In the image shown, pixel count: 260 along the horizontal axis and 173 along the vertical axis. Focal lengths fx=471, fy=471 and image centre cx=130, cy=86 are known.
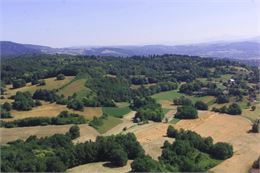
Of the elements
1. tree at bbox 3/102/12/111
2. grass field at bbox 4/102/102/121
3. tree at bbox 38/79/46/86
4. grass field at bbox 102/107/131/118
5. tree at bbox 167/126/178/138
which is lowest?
grass field at bbox 102/107/131/118

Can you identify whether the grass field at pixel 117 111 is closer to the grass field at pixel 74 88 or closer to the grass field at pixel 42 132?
the grass field at pixel 74 88

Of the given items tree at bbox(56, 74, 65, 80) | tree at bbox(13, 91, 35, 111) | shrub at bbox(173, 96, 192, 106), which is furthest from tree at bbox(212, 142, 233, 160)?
tree at bbox(56, 74, 65, 80)

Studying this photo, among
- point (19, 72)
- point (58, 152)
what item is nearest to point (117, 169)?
point (58, 152)

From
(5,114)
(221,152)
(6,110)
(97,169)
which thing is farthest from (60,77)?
(97,169)

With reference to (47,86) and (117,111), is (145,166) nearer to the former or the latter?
(117,111)

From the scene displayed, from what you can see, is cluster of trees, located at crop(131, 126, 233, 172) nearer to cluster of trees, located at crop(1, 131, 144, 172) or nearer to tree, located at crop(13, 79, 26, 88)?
cluster of trees, located at crop(1, 131, 144, 172)

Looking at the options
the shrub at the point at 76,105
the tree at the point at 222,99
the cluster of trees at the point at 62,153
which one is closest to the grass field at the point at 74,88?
the shrub at the point at 76,105
